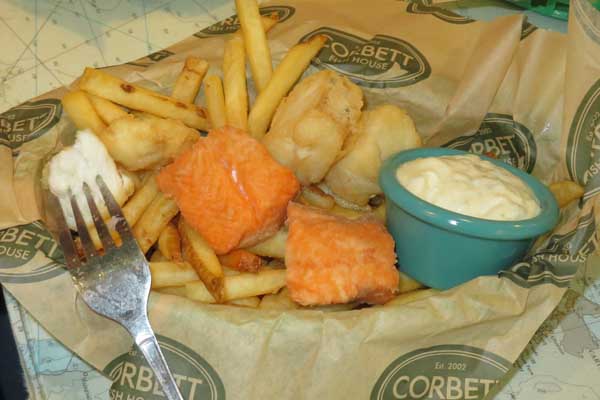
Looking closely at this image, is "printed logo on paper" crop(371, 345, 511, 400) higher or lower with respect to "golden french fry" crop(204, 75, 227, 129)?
lower

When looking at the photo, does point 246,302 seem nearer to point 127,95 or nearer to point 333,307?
point 333,307

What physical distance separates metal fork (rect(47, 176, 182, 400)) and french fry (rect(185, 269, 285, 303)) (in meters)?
0.14

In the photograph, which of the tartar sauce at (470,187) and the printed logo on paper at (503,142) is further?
the printed logo on paper at (503,142)

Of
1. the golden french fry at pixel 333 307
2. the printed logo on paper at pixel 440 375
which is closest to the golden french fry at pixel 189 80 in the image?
the golden french fry at pixel 333 307

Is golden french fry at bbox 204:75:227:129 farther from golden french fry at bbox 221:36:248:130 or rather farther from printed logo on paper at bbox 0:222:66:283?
printed logo on paper at bbox 0:222:66:283

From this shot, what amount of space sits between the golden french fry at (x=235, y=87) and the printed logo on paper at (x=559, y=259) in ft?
2.75

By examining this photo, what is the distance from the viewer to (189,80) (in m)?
1.98

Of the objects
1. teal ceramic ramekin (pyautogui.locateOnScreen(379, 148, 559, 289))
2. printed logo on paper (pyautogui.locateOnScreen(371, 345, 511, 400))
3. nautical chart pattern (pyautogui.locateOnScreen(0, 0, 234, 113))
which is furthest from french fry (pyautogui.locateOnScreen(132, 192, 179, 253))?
nautical chart pattern (pyautogui.locateOnScreen(0, 0, 234, 113))

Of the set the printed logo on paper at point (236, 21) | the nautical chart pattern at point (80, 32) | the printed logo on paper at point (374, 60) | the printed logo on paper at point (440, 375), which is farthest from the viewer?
the nautical chart pattern at point (80, 32)

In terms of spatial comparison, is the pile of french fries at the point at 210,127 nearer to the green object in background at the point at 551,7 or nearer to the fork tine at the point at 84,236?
the fork tine at the point at 84,236

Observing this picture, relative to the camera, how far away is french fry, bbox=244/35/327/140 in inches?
73.9

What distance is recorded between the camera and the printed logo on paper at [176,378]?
137cm

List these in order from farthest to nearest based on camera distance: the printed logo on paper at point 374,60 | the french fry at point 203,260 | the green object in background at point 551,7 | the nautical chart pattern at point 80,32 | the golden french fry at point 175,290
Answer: the green object in background at point 551,7 → the nautical chart pattern at point 80,32 → the printed logo on paper at point 374,60 → the golden french fry at point 175,290 → the french fry at point 203,260

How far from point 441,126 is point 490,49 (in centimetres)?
28
